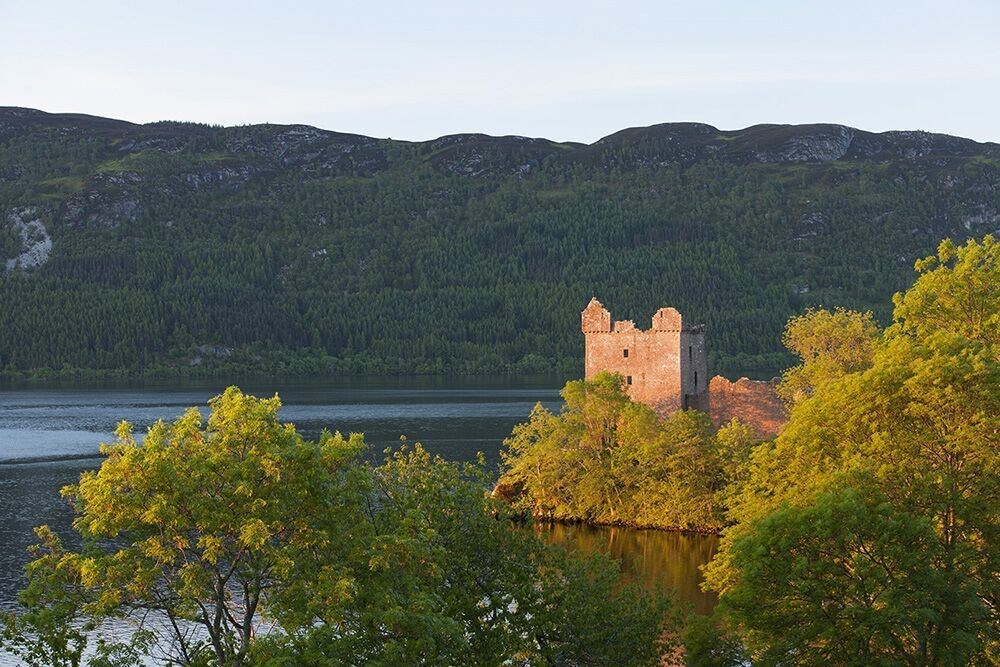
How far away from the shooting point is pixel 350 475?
27.3 m

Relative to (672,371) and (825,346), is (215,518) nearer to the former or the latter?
(672,371)

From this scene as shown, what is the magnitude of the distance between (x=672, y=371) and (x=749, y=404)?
17.2 ft

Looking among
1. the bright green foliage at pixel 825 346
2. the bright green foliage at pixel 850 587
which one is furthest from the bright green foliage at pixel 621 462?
the bright green foliage at pixel 850 587

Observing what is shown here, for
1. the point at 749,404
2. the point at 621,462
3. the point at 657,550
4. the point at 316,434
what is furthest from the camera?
the point at 316,434

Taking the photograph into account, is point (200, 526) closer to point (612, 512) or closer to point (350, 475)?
point (350, 475)

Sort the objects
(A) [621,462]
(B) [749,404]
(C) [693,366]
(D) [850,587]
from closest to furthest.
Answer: (D) [850,587]
(A) [621,462]
(B) [749,404]
(C) [693,366]

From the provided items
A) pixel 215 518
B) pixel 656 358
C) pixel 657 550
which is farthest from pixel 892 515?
pixel 656 358

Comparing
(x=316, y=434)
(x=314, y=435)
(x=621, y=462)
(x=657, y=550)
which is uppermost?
(x=621, y=462)

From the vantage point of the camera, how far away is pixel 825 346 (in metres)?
80.3

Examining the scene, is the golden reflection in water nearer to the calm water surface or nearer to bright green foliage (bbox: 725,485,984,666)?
the calm water surface

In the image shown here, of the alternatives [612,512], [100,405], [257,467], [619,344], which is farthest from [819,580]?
[100,405]

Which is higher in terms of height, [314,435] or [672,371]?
[672,371]

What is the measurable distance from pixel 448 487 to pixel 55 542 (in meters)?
9.76

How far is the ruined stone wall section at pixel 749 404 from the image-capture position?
7762 centimetres
